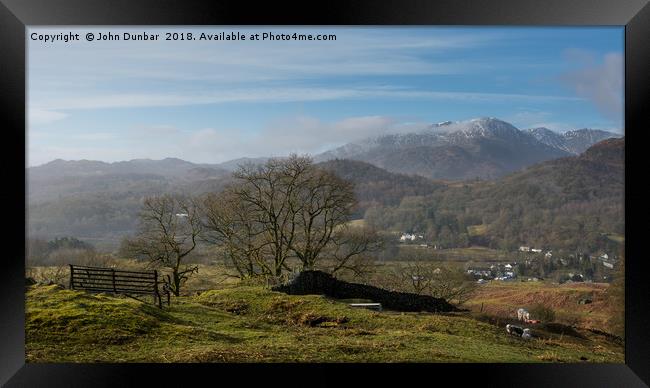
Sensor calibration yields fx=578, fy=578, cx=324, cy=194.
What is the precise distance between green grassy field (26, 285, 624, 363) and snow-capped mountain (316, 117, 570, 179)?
6484mm

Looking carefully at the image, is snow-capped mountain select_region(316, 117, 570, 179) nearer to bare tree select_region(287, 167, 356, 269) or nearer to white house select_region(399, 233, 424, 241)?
bare tree select_region(287, 167, 356, 269)

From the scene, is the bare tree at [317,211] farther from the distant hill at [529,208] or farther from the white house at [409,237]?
the white house at [409,237]

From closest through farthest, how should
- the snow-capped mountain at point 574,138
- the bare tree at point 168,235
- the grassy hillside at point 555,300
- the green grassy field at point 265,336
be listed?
1. the green grassy field at point 265,336
2. the grassy hillside at point 555,300
3. the snow-capped mountain at point 574,138
4. the bare tree at point 168,235

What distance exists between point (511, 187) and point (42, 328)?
787 inches

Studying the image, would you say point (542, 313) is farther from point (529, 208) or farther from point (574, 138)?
point (529, 208)

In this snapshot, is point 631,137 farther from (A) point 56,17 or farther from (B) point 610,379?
(A) point 56,17

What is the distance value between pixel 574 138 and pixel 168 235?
11667mm

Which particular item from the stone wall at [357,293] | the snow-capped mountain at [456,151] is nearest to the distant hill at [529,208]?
the snow-capped mountain at [456,151]

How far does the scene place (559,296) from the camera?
14.6 metres

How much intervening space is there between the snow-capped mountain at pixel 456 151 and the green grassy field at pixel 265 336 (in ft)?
21.3

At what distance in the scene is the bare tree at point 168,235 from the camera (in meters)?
17.0

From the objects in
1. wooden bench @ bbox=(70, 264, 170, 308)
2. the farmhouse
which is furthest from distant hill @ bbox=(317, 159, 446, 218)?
wooden bench @ bbox=(70, 264, 170, 308)

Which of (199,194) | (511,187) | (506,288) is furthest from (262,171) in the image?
(511,187)

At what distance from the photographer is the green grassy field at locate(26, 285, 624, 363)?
770 cm
